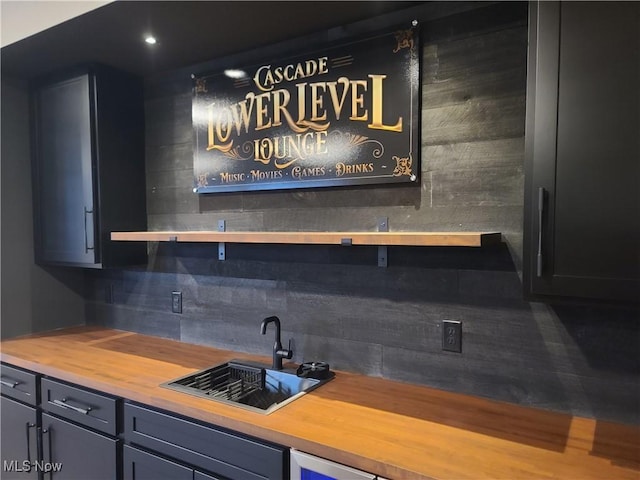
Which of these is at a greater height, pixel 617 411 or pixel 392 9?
pixel 392 9

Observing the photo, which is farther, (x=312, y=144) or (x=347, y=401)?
(x=312, y=144)

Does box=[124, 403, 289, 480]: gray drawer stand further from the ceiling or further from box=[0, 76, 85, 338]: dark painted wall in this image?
the ceiling

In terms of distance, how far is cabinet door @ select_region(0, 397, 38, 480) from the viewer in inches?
83.7

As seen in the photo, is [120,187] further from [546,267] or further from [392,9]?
[546,267]

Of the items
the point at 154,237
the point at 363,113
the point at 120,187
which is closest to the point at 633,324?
the point at 363,113

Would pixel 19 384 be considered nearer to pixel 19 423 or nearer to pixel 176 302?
pixel 19 423

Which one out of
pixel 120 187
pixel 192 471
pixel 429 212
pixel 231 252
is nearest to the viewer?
pixel 192 471

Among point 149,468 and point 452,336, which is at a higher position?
point 452,336

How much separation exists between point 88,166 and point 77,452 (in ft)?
4.49

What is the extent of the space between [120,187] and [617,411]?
94.7 inches

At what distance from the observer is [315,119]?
6.39ft

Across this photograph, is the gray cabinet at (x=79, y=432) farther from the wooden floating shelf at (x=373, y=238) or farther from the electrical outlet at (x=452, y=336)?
the electrical outlet at (x=452, y=336)

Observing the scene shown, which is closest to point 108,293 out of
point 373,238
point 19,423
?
point 19,423

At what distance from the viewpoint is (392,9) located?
1726mm
